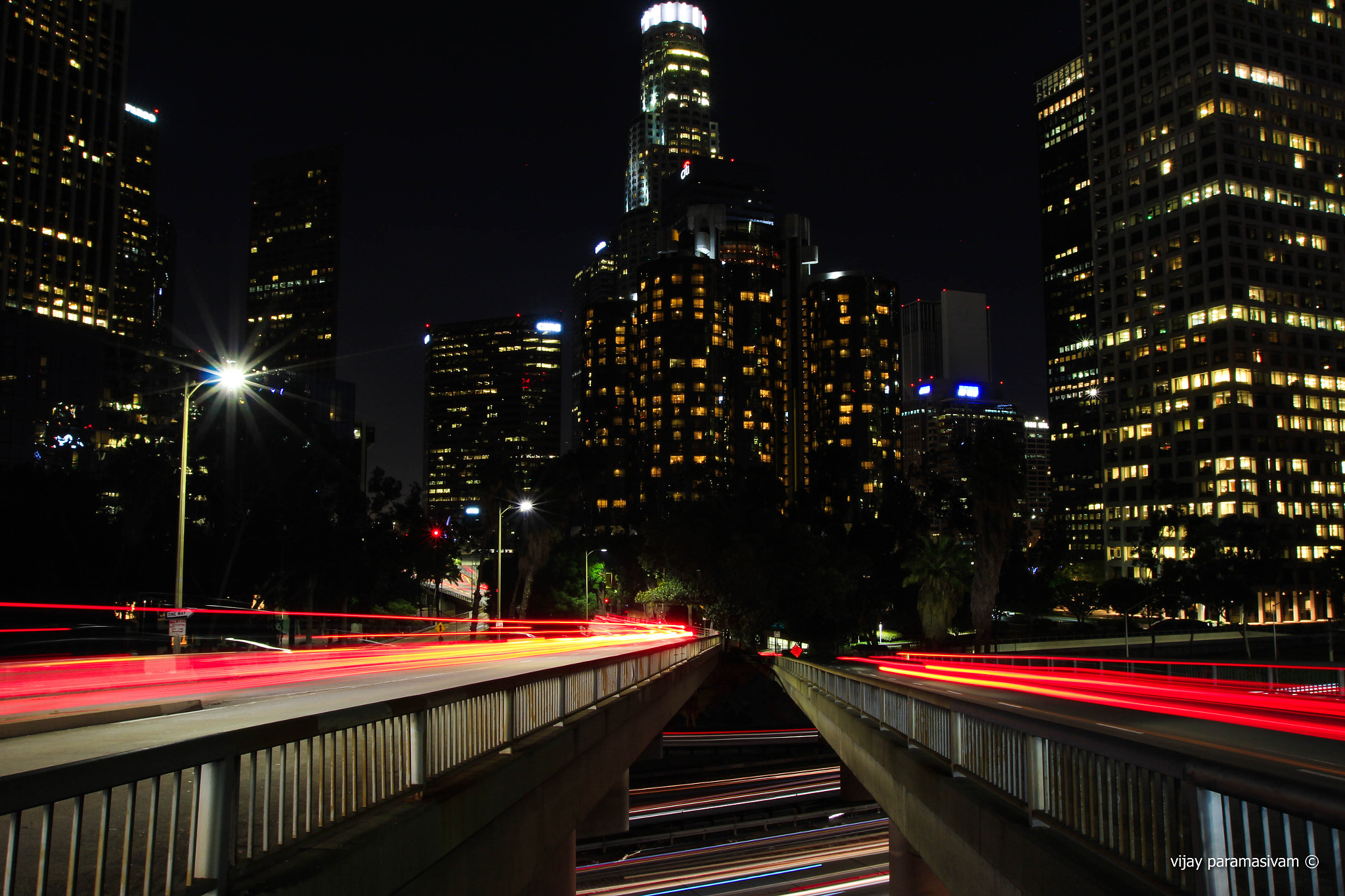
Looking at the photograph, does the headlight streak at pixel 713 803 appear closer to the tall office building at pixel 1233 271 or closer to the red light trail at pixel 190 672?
the red light trail at pixel 190 672

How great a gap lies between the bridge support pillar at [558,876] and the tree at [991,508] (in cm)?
5488

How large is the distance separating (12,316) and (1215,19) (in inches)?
6046

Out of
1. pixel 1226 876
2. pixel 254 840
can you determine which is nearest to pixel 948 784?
pixel 1226 876

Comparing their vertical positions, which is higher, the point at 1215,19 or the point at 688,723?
the point at 1215,19

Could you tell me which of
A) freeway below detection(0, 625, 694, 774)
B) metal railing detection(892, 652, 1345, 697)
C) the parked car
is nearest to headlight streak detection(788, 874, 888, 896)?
freeway below detection(0, 625, 694, 774)

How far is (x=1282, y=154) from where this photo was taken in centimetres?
13550

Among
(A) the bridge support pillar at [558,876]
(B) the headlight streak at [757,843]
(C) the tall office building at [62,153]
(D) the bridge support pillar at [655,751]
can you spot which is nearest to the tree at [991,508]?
(D) the bridge support pillar at [655,751]

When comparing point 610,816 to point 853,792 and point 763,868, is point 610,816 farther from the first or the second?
point 853,792

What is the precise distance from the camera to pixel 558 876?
15.0 m

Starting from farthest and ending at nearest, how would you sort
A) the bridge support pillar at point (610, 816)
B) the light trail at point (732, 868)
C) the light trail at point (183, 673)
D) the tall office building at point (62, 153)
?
the tall office building at point (62, 153) → the light trail at point (732, 868) → the bridge support pillar at point (610, 816) → the light trail at point (183, 673)

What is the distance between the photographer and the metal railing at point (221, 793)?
413 cm

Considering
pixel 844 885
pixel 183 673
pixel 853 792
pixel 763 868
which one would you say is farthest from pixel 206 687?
pixel 853 792

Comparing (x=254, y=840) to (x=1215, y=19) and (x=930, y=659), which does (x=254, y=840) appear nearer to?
(x=930, y=659)

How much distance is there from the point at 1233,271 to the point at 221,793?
15198 centimetres
